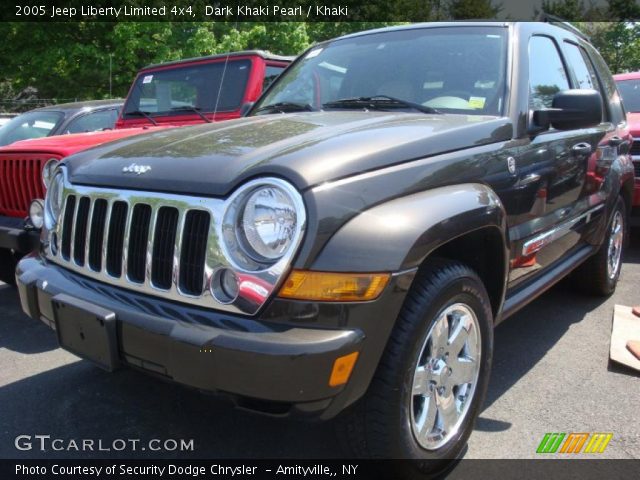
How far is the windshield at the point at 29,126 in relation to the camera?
21.1 ft

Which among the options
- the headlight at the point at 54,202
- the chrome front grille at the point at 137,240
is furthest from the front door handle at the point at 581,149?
the headlight at the point at 54,202

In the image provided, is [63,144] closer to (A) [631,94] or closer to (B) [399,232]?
(B) [399,232]

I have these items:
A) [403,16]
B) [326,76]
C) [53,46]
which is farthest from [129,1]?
[326,76]

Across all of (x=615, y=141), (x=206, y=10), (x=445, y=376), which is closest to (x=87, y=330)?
(x=445, y=376)

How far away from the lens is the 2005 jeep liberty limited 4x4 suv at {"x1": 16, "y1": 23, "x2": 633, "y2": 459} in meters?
1.84

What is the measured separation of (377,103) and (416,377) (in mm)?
1508

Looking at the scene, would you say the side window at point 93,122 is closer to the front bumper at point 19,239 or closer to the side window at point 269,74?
the side window at point 269,74

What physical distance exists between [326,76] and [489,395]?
2.05m

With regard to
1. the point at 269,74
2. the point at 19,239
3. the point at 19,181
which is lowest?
the point at 19,239

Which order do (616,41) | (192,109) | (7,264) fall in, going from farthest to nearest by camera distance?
(616,41) < (192,109) < (7,264)

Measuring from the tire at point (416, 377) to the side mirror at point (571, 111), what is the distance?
1.01 meters

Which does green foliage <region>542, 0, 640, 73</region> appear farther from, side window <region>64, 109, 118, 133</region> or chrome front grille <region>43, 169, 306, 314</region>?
chrome front grille <region>43, 169, 306, 314</region>

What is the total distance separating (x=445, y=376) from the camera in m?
2.33
